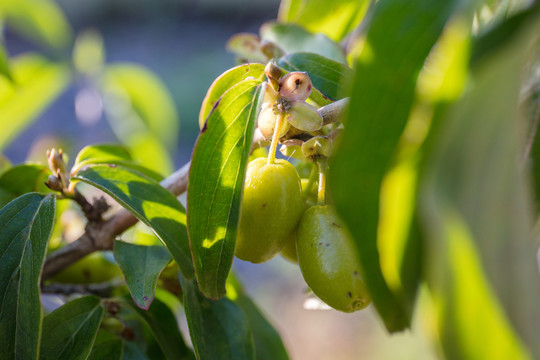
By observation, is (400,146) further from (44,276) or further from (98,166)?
(44,276)

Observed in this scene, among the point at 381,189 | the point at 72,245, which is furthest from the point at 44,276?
the point at 381,189

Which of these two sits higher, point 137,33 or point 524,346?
point 524,346

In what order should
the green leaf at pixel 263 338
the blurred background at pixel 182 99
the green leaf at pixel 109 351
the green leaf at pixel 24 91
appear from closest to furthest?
the green leaf at pixel 109 351 < the green leaf at pixel 263 338 < the green leaf at pixel 24 91 < the blurred background at pixel 182 99

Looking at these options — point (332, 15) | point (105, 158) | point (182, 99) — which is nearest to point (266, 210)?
point (105, 158)

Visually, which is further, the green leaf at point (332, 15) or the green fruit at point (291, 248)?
the green leaf at point (332, 15)

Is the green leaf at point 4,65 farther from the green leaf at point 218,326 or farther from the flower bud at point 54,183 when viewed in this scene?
the green leaf at point 218,326

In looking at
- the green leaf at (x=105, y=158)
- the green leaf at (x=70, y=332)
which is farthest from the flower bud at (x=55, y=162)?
the green leaf at (x=70, y=332)
